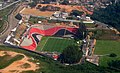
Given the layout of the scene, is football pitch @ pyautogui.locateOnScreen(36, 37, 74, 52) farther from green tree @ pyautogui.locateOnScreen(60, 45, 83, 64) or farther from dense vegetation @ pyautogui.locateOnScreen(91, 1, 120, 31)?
dense vegetation @ pyautogui.locateOnScreen(91, 1, 120, 31)

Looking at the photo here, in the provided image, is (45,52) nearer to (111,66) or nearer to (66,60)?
(66,60)

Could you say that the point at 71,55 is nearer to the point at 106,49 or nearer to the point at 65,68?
the point at 65,68

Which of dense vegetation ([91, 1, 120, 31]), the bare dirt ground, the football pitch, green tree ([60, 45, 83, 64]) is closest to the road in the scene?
the football pitch

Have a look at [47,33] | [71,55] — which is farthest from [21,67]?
[47,33]

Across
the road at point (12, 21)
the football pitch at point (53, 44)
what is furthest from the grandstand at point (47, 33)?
the road at point (12, 21)

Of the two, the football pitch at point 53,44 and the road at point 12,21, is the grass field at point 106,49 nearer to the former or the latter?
the football pitch at point 53,44

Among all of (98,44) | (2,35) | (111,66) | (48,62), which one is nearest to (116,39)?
(98,44)
